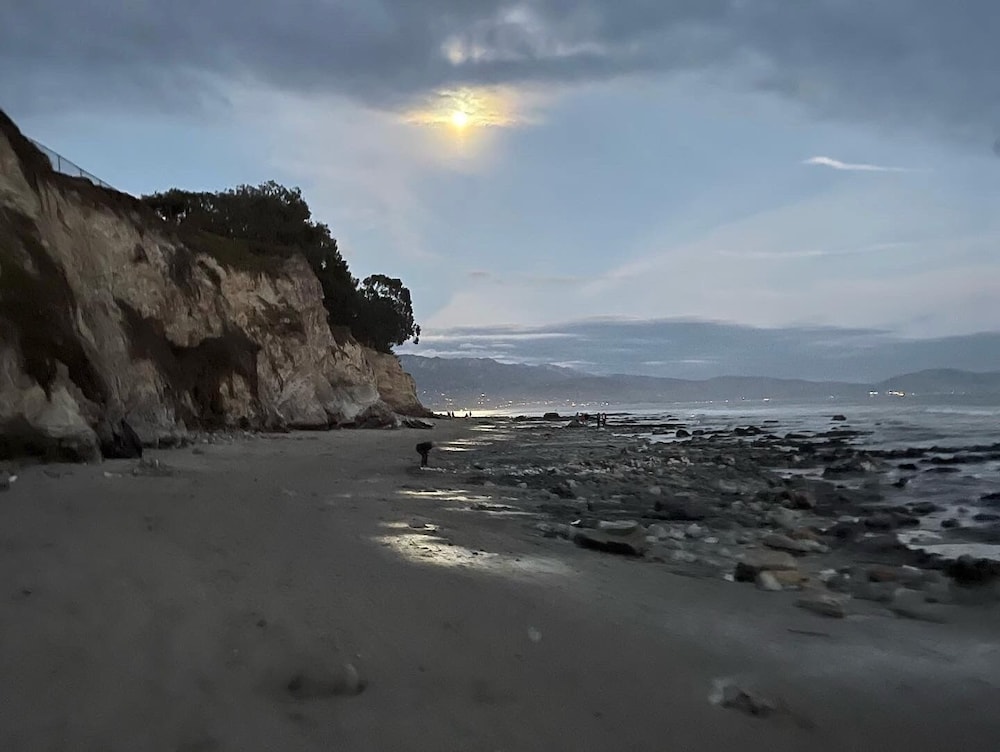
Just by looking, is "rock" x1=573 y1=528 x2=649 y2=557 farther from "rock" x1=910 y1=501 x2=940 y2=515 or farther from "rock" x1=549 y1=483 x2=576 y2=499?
"rock" x1=910 y1=501 x2=940 y2=515

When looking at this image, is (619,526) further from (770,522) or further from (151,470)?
(151,470)

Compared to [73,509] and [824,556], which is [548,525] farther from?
[73,509]

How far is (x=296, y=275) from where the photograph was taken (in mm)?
34188

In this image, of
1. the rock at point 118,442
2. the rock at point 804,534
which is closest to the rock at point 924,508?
the rock at point 804,534

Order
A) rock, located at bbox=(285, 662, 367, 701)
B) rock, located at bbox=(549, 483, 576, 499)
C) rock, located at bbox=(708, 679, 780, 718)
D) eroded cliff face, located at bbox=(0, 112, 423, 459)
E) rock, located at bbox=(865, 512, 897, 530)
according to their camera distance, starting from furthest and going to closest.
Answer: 1. rock, located at bbox=(549, 483, 576, 499)
2. eroded cliff face, located at bbox=(0, 112, 423, 459)
3. rock, located at bbox=(865, 512, 897, 530)
4. rock, located at bbox=(708, 679, 780, 718)
5. rock, located at bbox=(285, 662, 367, 701)

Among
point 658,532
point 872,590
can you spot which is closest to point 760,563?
point 872,590

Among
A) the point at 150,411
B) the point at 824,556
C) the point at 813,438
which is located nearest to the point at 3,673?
the point at 824,556

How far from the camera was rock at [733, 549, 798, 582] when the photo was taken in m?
6.00

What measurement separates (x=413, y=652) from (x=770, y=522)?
23.0 feet

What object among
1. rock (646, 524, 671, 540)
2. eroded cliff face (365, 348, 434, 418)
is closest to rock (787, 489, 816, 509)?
rock (646, 524, 671, 540)

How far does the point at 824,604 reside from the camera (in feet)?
16.5

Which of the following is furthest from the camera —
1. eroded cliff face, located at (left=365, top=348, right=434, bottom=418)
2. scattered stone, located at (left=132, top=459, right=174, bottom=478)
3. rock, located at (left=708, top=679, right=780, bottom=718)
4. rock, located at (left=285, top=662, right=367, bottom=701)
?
eroded cliff face, located at (left=365, top=348, right=434, bottom=418)

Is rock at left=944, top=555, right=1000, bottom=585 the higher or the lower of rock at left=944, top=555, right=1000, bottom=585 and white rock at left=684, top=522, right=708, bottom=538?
Result: the higher

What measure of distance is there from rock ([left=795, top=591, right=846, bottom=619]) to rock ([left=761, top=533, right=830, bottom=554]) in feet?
6.65
